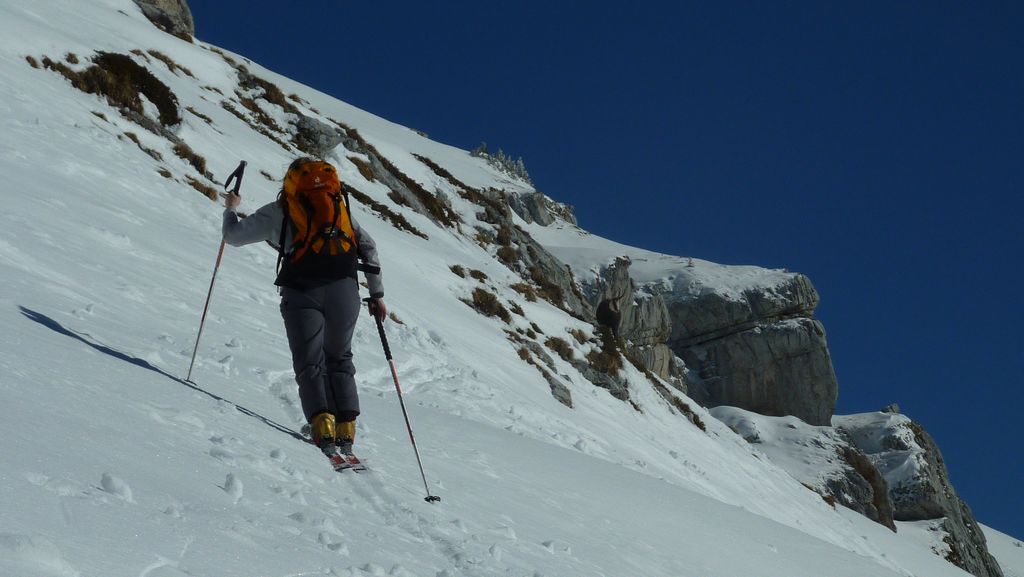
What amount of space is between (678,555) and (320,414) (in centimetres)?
298

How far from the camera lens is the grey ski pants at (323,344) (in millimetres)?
5824

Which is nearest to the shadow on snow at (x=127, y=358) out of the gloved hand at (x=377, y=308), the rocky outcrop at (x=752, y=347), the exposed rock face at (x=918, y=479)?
the gloved hand at (x=377, y=308)

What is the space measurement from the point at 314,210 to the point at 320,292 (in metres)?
0.56

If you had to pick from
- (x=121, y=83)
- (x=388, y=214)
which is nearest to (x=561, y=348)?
(x=388, y=214)

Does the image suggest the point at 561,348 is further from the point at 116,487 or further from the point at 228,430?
the point at 116,487

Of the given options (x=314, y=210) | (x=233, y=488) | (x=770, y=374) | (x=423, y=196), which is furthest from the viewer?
(x=770, y=374)

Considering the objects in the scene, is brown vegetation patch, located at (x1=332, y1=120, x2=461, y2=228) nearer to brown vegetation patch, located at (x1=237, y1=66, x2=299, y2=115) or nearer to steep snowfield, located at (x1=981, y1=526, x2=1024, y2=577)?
brown vegetation patch, located at (x1=237, y1=66, x2=299, y2=115)

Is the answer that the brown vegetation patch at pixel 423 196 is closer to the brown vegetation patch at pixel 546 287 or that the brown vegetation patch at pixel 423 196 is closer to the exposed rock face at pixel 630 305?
the brown vegetation patch at pixel 546 287

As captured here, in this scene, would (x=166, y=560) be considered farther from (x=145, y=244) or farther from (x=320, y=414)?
(x=145, y=244)

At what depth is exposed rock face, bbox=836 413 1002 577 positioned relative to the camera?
4009 centimetres

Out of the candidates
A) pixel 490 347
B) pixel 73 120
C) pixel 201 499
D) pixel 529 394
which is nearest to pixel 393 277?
pixel 490 347

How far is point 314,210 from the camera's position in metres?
5.85

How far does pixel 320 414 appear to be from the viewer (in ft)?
18.8

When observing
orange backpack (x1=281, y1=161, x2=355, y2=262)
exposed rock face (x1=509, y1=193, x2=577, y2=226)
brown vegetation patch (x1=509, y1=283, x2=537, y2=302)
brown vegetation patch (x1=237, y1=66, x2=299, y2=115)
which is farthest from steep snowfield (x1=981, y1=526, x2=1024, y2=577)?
orange backpack (x1=281, y1=161, x2=355, y2=262)
